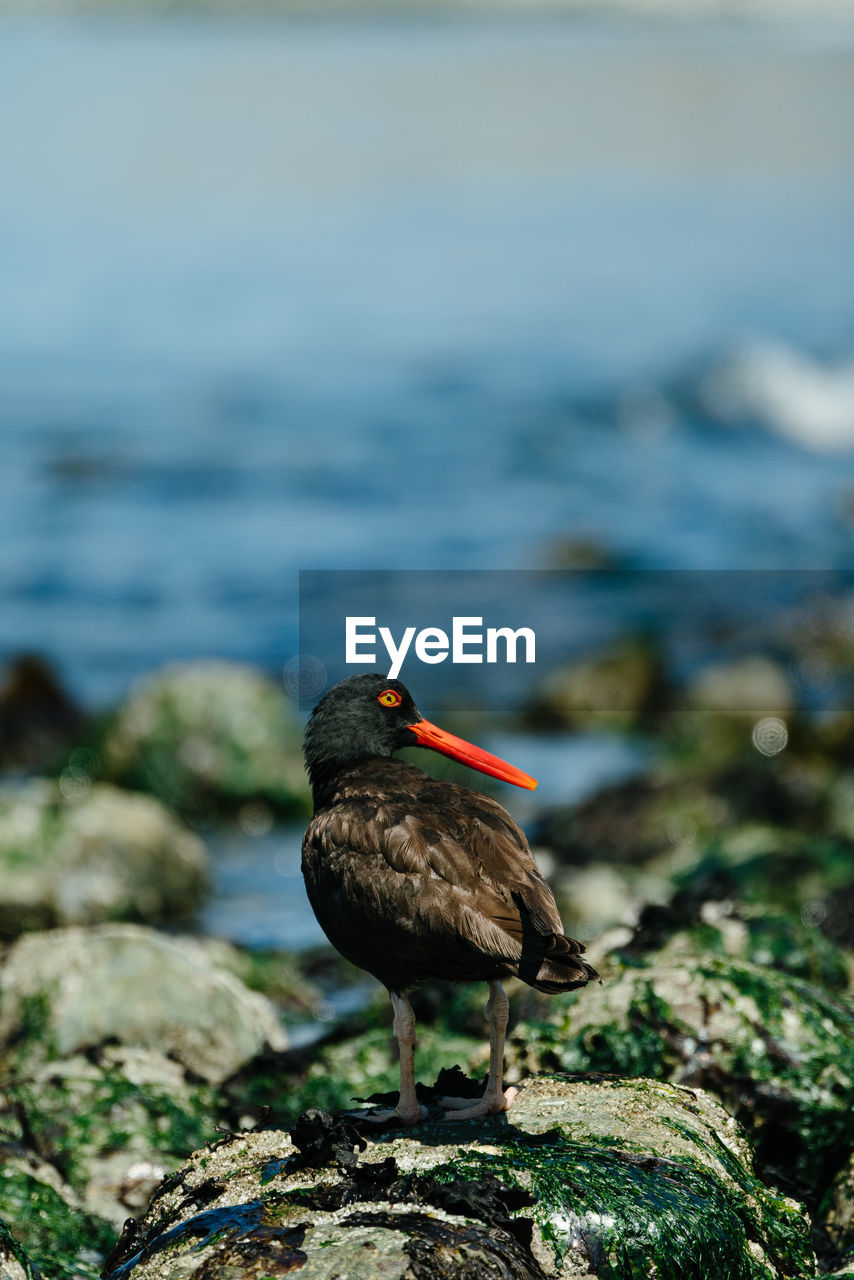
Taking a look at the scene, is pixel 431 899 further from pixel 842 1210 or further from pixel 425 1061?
pixel 425 1061

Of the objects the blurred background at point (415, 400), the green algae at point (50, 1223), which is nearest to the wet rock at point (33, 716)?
the blurred background at point (415, 400)

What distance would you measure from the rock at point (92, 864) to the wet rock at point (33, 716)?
3.00 m

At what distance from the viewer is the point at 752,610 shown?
17.5m

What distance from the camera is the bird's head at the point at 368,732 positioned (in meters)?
4.83

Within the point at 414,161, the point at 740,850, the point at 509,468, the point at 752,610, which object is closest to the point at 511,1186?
the point at 740,850

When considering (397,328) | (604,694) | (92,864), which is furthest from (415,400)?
(92,864)

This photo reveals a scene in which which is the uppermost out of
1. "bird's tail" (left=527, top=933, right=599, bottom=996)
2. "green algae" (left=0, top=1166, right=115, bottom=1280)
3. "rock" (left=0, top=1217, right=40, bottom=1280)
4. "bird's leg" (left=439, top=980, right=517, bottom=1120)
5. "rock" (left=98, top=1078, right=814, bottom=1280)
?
"bird's tail" (left=527, top=933, right=599, bottom=996)

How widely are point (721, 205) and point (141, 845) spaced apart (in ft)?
126

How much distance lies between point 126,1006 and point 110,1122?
858mm

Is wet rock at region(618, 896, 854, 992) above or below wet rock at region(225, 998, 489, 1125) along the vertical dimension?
above

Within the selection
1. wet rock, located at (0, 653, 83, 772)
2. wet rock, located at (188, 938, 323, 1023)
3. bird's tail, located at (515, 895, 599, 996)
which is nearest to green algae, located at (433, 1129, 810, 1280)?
bird's tail, located at (515, 895, 599, 996)

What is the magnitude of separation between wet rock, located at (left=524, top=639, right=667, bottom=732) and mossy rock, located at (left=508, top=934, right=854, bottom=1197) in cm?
840

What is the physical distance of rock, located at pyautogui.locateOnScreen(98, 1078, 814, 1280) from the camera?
11.1ft

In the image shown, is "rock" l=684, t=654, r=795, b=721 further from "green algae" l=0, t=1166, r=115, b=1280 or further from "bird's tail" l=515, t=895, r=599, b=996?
"bird's tail" l=515, t=895, r=599, b=996
